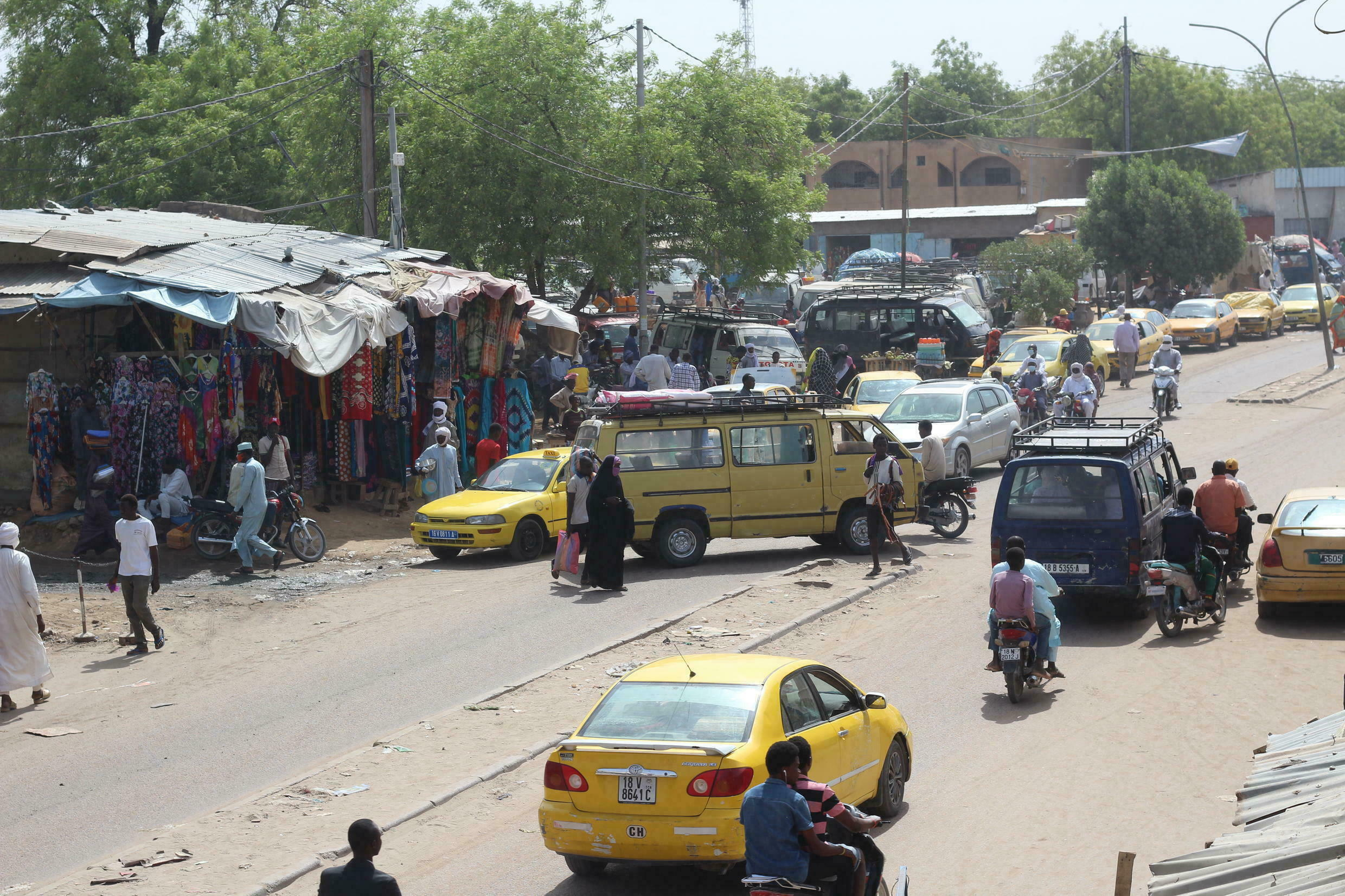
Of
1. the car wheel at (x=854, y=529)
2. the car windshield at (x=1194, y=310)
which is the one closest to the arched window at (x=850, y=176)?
the car windshield at (x=1194, y=310)

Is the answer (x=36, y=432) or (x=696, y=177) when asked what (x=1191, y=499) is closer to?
(x=36, y=432)

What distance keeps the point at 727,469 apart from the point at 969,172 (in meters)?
61.4

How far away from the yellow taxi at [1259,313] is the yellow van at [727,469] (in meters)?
33.3

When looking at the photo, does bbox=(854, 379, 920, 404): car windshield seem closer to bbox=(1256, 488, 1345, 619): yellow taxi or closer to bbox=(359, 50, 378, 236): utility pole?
bbox=(359, 50, 378, 236): utility pole

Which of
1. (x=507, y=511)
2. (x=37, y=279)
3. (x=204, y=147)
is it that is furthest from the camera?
(x=204, y=147)

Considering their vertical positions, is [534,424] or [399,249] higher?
[399,249]

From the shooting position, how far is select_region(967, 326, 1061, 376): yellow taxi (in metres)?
34.9

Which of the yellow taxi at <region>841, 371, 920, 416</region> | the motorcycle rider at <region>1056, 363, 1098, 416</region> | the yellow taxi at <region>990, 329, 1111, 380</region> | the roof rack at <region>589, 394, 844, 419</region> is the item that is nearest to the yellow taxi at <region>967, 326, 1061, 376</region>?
the yellow taxi at <region>990, 329, 1111, 380</region>

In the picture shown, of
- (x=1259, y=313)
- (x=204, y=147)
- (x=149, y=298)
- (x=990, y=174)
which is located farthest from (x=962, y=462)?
(x=990, y=174)

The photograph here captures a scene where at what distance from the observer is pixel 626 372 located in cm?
3281

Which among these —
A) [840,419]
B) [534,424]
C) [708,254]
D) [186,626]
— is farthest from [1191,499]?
[708,254]

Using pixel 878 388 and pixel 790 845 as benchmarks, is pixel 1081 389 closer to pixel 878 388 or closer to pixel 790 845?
pixel 878 388

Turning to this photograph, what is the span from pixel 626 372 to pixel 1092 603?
17507mm

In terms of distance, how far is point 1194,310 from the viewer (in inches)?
1802
